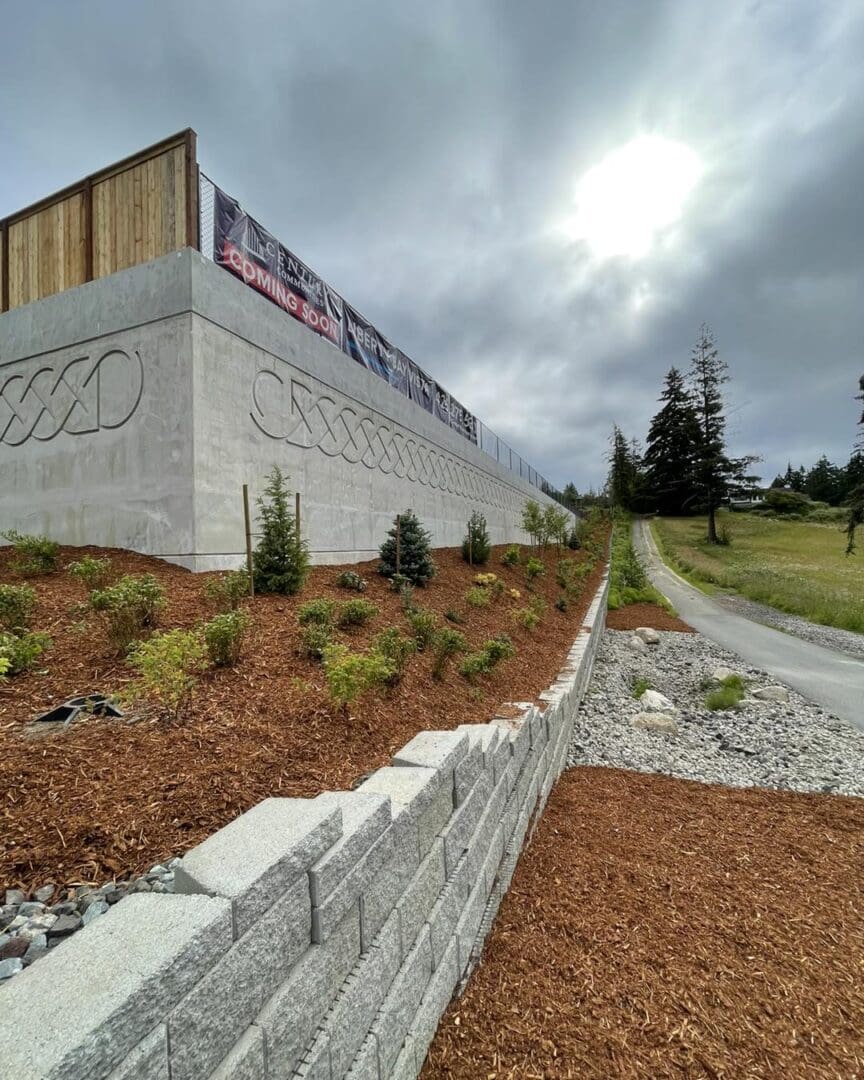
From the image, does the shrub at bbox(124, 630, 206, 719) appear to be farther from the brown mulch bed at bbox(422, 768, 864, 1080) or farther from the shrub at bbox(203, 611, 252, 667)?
the brown mulch bed at bbox(422, 768, 864, 1080)

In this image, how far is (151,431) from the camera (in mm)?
5895

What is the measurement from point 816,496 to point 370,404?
265 ft

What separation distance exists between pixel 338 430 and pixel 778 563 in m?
29.8

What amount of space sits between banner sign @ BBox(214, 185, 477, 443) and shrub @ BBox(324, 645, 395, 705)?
19.0 feet

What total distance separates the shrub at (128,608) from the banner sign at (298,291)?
4.77 metres

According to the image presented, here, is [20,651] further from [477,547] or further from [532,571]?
→ [532,571]

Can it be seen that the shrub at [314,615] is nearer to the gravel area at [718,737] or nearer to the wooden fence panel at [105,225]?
the gravel area at [718,737]

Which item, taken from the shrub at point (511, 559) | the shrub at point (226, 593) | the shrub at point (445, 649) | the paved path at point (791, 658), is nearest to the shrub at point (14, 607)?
the shrub at point (226, 593)

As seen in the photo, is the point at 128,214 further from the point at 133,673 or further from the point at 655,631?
the point at 655,631

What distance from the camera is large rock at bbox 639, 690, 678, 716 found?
6.15m

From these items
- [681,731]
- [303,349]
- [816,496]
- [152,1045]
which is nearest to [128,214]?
[303,349]

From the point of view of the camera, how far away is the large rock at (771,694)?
680 centimetres

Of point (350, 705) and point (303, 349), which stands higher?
point (303, 349)

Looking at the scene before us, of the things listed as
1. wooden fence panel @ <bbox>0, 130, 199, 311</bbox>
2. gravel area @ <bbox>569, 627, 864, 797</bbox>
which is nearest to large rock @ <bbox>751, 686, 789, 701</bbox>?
gravel area @ <bbox>569, 627, 864, 797</bbox>
